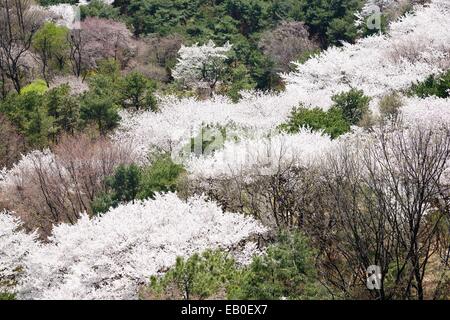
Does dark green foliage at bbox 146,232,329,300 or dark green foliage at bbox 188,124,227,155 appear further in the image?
dark green foliage at bbox 188,124,227,155

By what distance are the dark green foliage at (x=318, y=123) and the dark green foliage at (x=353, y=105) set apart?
188cm

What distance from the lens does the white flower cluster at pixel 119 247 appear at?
44.1 feet

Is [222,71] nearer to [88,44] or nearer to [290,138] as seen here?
[88,44]

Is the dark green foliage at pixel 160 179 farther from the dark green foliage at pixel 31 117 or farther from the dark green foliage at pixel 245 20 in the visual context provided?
the dark green foliage at pixel 245 20

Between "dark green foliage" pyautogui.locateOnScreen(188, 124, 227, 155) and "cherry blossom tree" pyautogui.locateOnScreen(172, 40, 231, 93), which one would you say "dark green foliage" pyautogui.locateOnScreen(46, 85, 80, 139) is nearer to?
"dark green foliage" pyautogui.locateOnScreen(188, 124, 227, 155)

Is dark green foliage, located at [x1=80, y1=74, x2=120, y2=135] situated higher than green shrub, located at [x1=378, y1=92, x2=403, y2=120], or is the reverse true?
green shrub, located at [x1=378, y1=92, x2=403, y2=120]

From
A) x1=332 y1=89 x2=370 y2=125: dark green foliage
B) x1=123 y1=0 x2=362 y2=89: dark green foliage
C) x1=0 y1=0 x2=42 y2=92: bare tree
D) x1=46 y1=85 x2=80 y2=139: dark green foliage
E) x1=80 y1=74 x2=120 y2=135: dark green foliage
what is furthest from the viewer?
x1=123 y1=0 x2=362 y2=89: dark green foliage

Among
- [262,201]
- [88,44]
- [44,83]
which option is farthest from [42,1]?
[262,201]

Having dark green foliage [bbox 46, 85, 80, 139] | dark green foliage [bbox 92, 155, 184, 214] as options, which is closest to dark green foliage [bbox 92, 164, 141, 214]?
dark green foliage [bbox 92, 155, 184, 214]

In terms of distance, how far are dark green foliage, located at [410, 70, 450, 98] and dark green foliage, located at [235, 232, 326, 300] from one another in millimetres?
13038

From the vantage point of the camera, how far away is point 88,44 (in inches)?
1570

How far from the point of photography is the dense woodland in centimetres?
1291

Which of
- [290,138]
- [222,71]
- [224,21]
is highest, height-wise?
[224,21]
